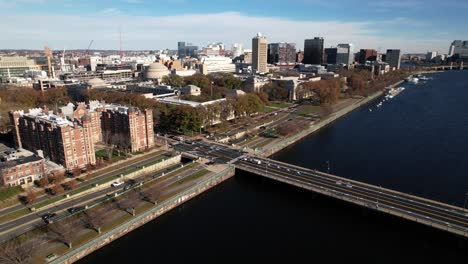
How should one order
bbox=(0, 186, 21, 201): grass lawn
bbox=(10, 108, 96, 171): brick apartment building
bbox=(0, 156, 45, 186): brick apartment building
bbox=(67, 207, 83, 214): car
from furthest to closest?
bbox=(10, 108, 96, 171): brick apartment building
bbox=(0, 156, 45, 186): brick apartment building
bbox=(0, 186, 21, 201): grass lawn
bbox=(67, 207, 83, 214): car

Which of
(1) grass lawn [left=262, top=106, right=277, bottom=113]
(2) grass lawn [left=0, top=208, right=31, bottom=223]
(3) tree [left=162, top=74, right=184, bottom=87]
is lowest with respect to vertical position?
(2) grass lawn [left=0, top=208, right=31, bottom=223]

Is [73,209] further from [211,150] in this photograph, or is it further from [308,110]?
[308,110]

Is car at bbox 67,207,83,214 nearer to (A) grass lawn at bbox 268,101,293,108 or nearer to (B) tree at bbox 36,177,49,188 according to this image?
(B) tree at bbox 36,177,49,188

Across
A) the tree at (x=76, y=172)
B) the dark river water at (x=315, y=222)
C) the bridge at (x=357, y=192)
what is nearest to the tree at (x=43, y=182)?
the tree at (x=76, y=172)

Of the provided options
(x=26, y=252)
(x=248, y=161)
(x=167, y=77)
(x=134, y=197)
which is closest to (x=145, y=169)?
(x=134, y=197)

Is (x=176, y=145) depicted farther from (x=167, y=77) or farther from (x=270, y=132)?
(x=167, y=77)

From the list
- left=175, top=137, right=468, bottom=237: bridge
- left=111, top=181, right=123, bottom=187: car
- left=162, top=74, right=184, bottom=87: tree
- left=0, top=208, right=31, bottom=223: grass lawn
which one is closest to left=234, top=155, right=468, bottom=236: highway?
left=175, top=137, right=468, bottom=237: bridge
